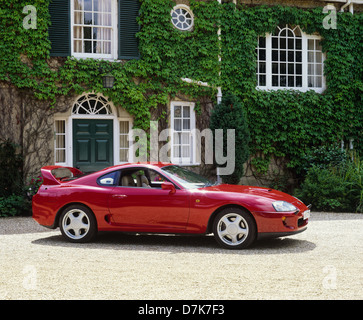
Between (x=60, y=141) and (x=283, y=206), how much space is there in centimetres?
804

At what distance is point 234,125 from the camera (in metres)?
14.0

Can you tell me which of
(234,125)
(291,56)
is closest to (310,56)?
(291,56)

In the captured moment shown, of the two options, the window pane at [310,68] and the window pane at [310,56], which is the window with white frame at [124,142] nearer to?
the window pane at [310,68]

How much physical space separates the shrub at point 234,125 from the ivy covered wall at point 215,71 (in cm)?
71

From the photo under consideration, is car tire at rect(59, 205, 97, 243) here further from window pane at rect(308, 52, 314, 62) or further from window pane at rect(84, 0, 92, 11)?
window pane at rect(308, 52, 314, 62)

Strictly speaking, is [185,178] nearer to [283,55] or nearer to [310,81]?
[283,55]

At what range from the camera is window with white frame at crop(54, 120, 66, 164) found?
13.9m

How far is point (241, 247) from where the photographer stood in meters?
7.53

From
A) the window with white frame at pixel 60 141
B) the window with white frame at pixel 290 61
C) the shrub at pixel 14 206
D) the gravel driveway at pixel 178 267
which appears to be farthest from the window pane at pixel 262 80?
the shrub at pixel 14 206

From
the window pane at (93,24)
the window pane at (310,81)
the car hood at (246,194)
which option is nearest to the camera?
the car hood at (246,194)

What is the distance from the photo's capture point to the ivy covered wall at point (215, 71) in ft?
44.0

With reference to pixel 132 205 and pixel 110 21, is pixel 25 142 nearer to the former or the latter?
pixel 110 21
